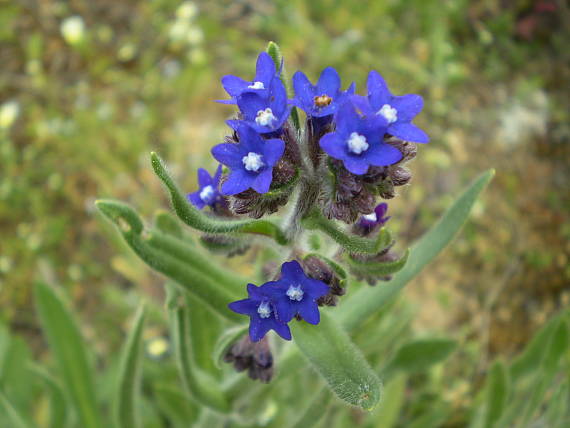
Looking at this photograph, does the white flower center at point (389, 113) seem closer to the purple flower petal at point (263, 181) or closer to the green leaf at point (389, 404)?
the purple flower petal at point (263, 181)

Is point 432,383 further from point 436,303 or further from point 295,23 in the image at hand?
point 295,23

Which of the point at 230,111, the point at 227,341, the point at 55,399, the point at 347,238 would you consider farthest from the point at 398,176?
the point at 230,111

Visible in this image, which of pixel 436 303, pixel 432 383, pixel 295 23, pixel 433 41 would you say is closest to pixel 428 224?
pixel 436 303

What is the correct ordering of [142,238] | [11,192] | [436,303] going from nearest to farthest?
[142,238] → [436,303] → [11,192]

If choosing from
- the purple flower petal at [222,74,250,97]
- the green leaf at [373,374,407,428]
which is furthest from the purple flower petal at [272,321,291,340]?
the green leaf at [373,374,407,428]

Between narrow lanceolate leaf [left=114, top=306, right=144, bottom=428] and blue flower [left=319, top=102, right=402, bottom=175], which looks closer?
blue flower [left=319, top=102, right=402, bottom=175]

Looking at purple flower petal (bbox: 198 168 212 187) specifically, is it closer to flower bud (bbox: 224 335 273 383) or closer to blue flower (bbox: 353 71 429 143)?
flower bud (bbox: 224 335 273 383)
